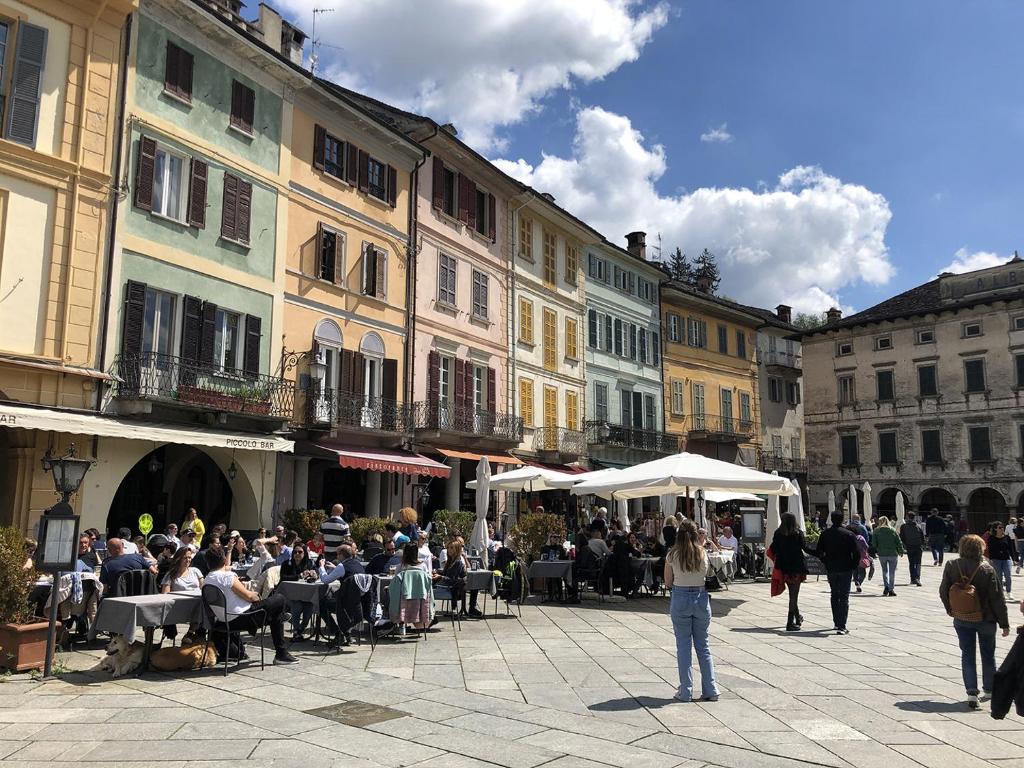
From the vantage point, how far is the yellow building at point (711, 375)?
37125 millimetres

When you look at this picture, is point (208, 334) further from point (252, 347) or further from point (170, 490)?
point (170, 490)

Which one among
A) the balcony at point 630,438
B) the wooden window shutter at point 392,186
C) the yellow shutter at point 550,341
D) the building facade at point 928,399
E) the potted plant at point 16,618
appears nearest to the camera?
the potted plant at point 16,618

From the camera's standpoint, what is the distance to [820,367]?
46562 mm

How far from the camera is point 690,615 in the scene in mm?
A: 7621

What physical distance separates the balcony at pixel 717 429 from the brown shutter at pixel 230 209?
76.8 feet

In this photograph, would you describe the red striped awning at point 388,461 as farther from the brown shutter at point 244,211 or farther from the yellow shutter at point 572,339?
the yellow shutter at point 572,339

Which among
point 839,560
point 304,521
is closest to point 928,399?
point 304,521

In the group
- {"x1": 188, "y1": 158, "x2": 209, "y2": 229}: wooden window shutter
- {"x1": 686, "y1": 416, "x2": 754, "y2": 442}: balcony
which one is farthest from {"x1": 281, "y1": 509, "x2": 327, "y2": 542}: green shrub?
{"x1": 686, "y1": 416, "x2": 754, "y2": 442}: balcony

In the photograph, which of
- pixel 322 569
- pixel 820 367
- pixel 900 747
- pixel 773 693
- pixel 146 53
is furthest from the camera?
pixel 820 367

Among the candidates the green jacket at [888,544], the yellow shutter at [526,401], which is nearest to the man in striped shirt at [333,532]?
the green jacket at [888,544]

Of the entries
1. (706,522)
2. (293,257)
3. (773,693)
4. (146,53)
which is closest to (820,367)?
(706,522)

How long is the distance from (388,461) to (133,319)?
6957mm

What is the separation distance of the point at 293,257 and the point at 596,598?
10994 millimetres

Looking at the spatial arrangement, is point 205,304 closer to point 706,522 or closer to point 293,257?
point 293,257
